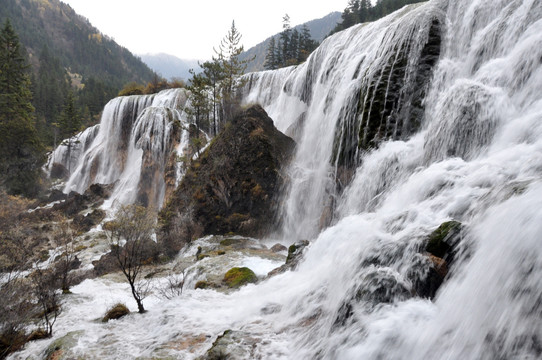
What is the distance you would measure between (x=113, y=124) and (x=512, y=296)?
153 feet

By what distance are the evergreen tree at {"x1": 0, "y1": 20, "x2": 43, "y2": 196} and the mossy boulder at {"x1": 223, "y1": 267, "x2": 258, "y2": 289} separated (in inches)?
1278

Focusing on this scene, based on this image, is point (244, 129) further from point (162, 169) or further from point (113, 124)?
point (113, 124)

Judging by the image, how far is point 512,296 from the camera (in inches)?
143

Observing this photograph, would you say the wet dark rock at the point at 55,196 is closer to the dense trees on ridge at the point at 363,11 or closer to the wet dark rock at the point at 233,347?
the wet dark rock at the point at 233,347

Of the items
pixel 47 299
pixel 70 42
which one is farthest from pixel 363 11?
pixel 70 42

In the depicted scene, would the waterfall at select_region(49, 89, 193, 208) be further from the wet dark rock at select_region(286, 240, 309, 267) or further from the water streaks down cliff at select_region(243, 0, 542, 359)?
the wet dark rock at select_region(286, 240, 309, 267)

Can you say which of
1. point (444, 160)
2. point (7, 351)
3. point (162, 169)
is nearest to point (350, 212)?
point (444, 160)

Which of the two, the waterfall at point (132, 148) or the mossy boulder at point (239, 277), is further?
the waterfall at point (132, 148)

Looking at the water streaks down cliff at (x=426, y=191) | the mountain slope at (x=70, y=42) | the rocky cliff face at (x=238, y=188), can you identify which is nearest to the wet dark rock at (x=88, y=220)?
the rocky cliff face at (x=238, y=188)

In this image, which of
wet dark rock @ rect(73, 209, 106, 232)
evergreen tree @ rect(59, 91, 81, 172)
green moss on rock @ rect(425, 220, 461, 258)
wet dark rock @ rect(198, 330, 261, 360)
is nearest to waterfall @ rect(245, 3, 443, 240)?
green moss on rock @ rect(425, 220, 461, 258)

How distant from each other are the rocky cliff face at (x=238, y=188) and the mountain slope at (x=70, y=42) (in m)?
126

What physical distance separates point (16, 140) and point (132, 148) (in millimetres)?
12262

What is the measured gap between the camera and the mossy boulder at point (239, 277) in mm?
11279

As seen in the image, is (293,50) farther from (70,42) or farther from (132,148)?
(70,42)
